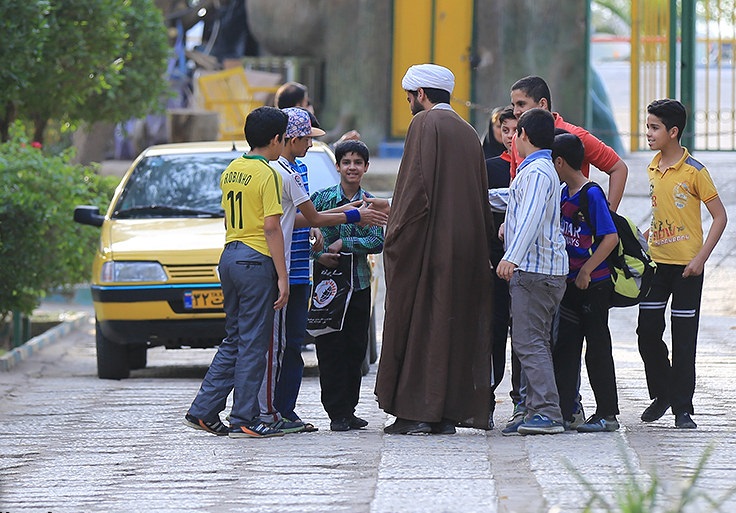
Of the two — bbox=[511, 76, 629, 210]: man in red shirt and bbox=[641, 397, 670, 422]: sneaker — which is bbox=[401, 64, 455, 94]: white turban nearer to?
bbox=[511, 76, 629, 210]: man in red shirt

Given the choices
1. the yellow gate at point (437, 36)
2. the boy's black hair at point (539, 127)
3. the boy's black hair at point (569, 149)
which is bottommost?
the boy's black hair at point (569, 149)

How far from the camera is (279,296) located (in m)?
7.29

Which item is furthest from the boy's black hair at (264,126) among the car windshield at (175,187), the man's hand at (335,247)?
the car windshield at (175,187)

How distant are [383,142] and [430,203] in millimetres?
12666

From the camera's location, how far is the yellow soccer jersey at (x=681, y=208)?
734 centimetres

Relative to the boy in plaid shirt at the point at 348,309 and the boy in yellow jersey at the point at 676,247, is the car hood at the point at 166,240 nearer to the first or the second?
the boy in plaid shirt at the point at 348,309

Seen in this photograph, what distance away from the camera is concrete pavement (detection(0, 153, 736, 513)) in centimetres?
569

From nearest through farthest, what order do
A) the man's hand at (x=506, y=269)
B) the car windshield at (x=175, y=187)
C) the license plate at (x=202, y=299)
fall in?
the man's hand at (x=506, y=269) → the license plate at (x=202, y=299) → the car windshield at (x=175, y=187)

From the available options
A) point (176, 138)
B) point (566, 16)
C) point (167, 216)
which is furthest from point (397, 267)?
point (176, 138)

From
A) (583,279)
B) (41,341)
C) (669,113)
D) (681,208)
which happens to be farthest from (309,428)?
(41,341)

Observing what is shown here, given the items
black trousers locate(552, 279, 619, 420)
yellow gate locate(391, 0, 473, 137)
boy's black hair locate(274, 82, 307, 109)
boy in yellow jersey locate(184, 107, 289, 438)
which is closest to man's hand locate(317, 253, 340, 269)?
boy in yellow jersey locate(184, 107, 289, 438)

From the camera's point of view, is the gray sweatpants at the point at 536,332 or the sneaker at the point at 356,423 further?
the sneaker at the point at 356,423

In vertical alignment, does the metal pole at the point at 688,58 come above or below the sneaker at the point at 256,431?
above

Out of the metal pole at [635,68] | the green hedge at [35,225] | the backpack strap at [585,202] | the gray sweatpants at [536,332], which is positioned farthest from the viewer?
the metal pole at [635,68]
